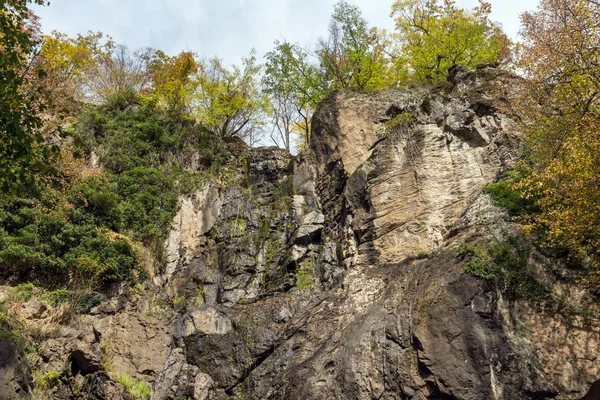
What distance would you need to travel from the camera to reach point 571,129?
1105 cm

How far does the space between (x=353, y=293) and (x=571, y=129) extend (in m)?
7.36

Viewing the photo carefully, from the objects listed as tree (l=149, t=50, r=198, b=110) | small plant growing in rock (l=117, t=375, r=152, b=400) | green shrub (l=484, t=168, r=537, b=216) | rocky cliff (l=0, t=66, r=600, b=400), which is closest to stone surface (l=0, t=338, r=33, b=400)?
rocky cliff (l=0, t=66, r=600, b=400)

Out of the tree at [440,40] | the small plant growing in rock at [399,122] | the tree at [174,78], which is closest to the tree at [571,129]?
the small plant growing in rock at [399,122]

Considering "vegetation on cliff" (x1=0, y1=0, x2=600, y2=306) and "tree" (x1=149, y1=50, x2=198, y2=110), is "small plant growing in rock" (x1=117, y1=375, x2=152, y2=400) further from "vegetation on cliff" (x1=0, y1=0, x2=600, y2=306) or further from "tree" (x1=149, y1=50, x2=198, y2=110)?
"tree" (x1=149, y1=50, x2=198, y2=110)

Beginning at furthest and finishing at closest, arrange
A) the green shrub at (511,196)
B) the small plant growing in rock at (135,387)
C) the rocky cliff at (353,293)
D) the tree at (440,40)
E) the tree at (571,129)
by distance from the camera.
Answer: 1. the tree at (440,40)
2. the small plant growing in rock at (135,387)
3. the green shrub at (511,196)
4. the rocky cliff at (353,293)
5. the tree at (571,129)

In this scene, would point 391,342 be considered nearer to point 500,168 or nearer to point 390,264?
point 390,264

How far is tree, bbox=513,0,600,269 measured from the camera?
33.1ft

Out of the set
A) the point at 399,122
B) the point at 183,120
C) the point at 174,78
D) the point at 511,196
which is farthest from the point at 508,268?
the point at 174,78

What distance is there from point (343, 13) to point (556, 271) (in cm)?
1876

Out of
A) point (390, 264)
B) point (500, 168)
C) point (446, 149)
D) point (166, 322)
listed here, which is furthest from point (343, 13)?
point (166, 322)

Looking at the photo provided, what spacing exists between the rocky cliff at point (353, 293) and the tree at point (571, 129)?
1588 millimetres

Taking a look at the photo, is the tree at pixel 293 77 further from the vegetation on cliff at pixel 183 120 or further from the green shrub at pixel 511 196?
the green shrub at pixel 511 196

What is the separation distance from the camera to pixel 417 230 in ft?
49.7

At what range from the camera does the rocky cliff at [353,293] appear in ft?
36.4
